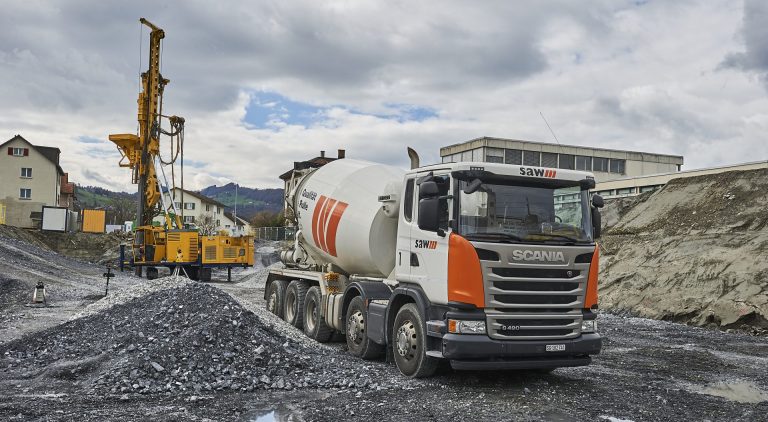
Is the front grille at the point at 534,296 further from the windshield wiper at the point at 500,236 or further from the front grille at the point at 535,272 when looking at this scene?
the windshield wiper at the point at 500,236

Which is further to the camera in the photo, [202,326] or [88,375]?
[202,326]

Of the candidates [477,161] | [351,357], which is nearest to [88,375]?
[351,357]

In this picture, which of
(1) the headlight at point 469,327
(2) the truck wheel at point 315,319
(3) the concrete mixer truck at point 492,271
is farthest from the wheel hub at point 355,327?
(1) the headlight at point 469,327

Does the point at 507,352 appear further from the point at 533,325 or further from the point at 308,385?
the point at 308,385

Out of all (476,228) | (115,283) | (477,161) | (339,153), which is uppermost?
(339,153)

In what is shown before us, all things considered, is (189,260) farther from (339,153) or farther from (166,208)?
(339,153)

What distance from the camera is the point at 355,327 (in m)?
11.2

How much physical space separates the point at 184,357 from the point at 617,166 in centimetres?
4926

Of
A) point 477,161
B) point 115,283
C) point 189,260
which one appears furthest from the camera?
point 189,260

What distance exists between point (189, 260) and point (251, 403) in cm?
2154

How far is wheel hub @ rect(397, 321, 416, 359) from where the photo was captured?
9.27m

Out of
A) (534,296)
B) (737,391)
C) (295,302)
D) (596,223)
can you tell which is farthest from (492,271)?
(295,302)

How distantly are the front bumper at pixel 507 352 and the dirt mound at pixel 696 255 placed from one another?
9.64 m

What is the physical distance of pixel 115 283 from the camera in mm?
26375
